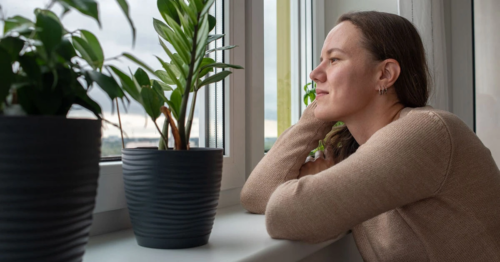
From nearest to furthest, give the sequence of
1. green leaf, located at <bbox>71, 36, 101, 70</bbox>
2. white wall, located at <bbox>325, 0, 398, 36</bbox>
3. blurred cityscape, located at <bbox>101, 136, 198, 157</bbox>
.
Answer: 1. green leaf, located at <bbox>71, 36, 101, 70</bbox>
2. blurred cityscape, located at <bbox>101, 136, 198, 157</bbox>
3. white wall, located at <bbox>325, 0, 398, 36</bbox>

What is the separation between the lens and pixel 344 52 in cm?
118

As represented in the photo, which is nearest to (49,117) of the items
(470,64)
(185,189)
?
(185,189)

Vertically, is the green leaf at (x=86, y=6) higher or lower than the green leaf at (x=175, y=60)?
higher

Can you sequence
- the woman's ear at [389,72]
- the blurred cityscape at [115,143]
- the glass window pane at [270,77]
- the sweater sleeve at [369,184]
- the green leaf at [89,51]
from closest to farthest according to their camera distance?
the green leaf at [89,51] → the sweater sleeve at [369,184] → the blurred cityscape at [115,143] → the woman's ear at [389,72] → the glass window pane at [270,77]

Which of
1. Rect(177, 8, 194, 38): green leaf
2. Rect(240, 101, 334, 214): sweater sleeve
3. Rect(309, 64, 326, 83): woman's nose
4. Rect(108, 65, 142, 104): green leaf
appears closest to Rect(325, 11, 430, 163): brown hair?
Rect(309, 64, 326, 83): woman's nose

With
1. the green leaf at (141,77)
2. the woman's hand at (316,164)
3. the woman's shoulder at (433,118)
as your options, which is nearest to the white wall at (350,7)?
the woman's hand at (316,164)

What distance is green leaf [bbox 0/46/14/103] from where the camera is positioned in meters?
0.40

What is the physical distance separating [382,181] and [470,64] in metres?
1.82

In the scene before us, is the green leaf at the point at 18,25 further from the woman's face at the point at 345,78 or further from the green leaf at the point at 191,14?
the woman's face at the point at 345,78

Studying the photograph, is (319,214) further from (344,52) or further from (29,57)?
(29,57)

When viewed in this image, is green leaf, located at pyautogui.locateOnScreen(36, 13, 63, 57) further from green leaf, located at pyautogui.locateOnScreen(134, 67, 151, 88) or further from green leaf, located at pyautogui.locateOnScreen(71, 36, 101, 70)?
green leaf, located at pyautogui.locateOnScreen(134, 67, 151, 88)

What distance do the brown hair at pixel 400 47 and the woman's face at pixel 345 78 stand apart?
3 cm

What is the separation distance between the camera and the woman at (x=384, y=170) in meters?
0.88

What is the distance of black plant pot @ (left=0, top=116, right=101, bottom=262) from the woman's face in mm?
797
